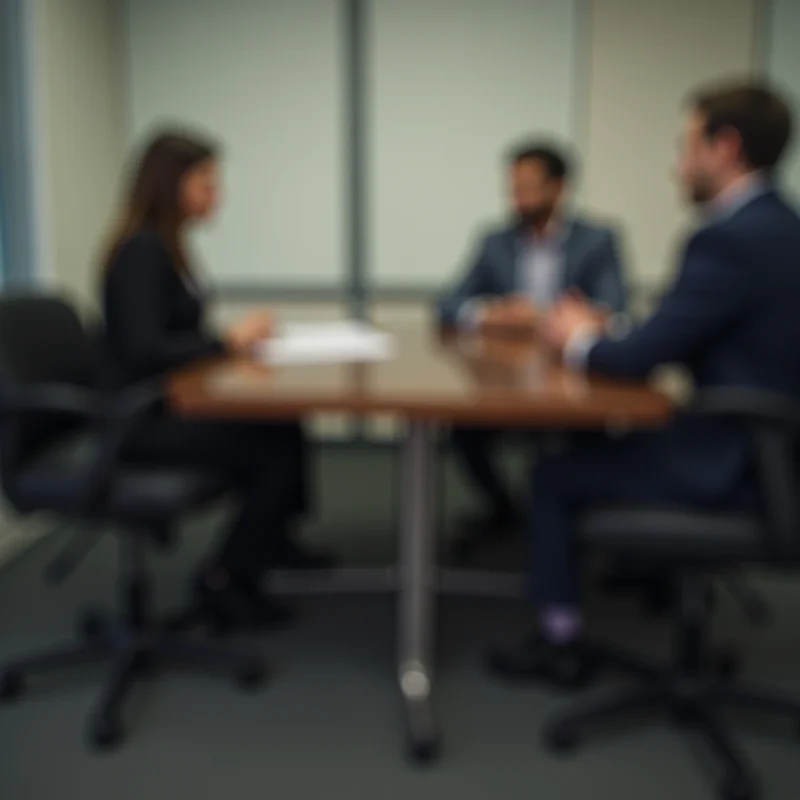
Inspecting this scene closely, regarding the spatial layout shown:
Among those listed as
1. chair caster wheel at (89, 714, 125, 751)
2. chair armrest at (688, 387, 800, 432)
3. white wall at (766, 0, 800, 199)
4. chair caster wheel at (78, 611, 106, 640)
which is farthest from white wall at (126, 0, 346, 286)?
chair armrest at (688, 387, 800, 432)

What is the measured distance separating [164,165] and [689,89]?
9.38 feet

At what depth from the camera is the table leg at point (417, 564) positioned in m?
2.33

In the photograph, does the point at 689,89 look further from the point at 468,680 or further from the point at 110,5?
the point at 468,680

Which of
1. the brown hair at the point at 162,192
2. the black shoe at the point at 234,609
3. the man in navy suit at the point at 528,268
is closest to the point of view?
the brown hair at the point at 162,192

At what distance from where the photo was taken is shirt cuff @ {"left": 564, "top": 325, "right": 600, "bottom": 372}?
2.30 metres

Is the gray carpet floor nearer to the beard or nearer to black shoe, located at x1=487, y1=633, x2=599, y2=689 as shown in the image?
black shoe, located at x1=487, y1=633, x2=599, y2=689

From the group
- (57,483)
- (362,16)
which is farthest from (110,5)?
(57,483)

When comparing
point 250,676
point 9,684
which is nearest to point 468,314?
point 250,676

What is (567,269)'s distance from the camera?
3574 millimetres

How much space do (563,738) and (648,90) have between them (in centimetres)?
331

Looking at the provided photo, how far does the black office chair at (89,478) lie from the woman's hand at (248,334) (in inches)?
11.8

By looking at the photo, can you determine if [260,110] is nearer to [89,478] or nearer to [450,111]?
[450,111]

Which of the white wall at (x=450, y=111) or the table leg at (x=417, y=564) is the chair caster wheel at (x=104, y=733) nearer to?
the table leg at (x=417, y=564)

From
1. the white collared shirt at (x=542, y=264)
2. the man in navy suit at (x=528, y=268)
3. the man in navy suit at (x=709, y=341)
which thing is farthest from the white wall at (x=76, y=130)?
the man in navy suit at (x=709, y=341)
